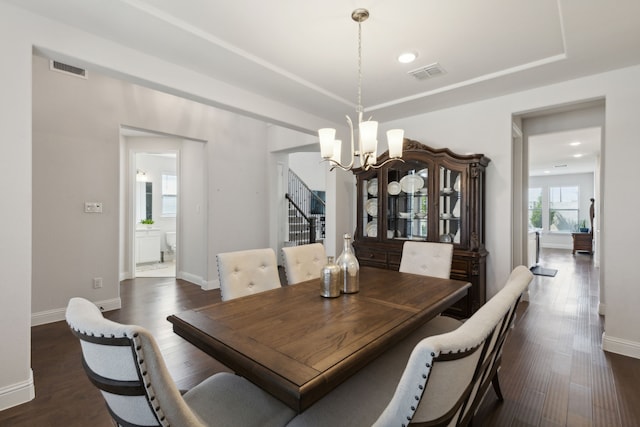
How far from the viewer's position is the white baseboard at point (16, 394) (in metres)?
1.90

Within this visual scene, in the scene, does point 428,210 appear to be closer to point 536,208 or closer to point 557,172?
point 557,172

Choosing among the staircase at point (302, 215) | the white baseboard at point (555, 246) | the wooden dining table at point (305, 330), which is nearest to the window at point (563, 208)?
the white baseboard at point (555, 246)

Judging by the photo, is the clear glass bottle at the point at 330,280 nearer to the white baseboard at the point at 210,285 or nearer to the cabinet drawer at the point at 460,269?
the cabinet drawer at the point at 460,269

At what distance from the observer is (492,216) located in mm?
3453

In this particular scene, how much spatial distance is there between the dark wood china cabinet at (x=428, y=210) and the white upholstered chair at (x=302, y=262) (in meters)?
1.34

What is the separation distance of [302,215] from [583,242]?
25.8 ft

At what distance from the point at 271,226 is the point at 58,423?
4130 mm

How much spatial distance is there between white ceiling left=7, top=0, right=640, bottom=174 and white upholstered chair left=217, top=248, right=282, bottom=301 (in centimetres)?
161

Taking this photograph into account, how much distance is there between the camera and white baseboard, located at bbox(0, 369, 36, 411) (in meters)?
1.90

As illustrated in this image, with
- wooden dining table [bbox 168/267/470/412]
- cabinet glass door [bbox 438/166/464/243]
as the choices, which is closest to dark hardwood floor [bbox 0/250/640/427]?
wooden dining table [bbox 168/267/470/412]

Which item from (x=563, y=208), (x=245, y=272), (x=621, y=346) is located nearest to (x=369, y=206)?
(x=245, y=272)

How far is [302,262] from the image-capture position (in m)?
2.62

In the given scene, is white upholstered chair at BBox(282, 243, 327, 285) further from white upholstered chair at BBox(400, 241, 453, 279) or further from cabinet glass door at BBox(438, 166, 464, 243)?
cabinet glass door at BBox(438, 166, 464, 243)

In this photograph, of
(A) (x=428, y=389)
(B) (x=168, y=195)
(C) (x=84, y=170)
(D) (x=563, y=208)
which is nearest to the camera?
(A) (x=428, y=389)
